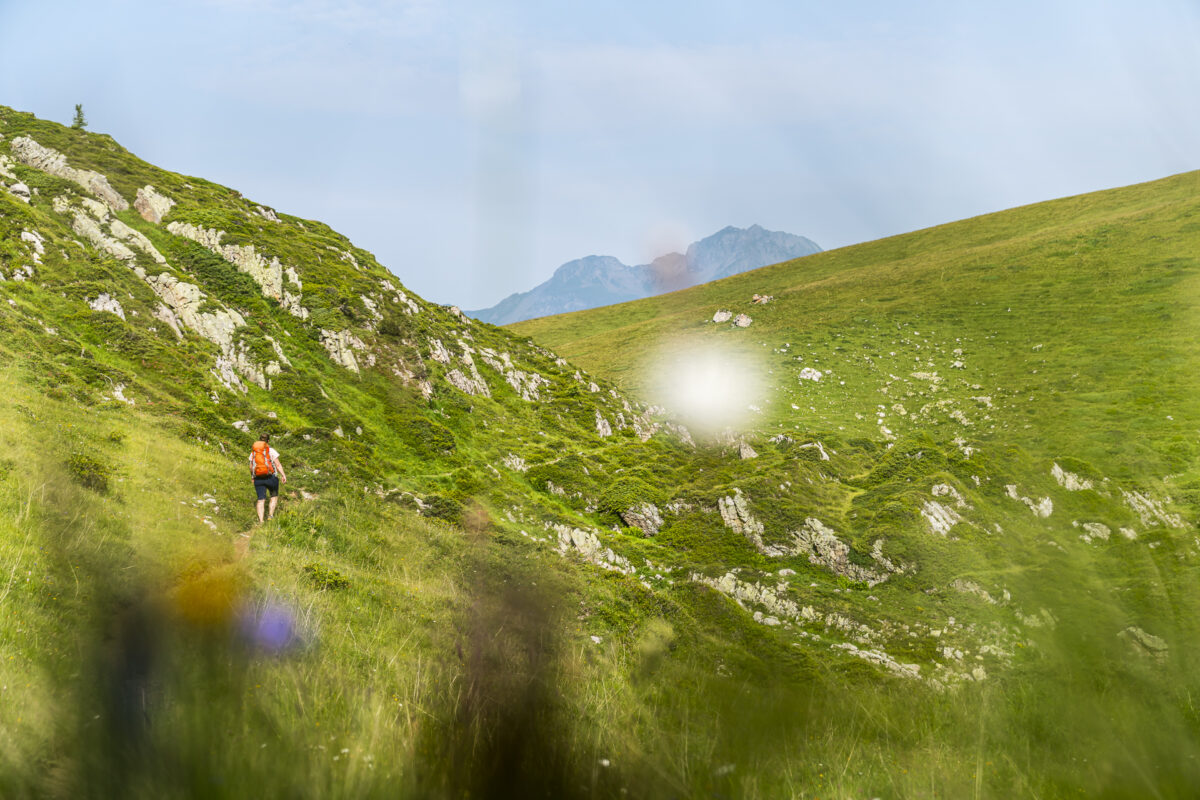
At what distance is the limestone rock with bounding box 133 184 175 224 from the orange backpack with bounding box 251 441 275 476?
2953cm

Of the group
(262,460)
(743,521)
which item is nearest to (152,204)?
(262,460)

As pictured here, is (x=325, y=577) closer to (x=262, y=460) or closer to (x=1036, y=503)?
(x=262, y=460)

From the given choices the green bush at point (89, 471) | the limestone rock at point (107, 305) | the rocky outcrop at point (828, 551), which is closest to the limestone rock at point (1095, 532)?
the rocky outcrop at point (828, 551)

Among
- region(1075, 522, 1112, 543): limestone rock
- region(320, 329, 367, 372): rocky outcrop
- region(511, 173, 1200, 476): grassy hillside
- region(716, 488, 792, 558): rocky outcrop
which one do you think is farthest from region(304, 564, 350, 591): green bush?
region(511, 173, 1200, 476): grassy hillside

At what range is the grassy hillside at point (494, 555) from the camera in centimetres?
394

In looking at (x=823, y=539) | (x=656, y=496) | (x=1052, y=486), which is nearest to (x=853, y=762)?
(x=823, y=539)

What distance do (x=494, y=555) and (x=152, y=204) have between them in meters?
34.8

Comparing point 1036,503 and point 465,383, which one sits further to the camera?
point 465,383

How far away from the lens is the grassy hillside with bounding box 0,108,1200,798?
12.9 feet

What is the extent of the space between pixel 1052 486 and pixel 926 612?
14.2 meters

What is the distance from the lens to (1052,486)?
2672 cm

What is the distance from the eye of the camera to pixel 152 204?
33.6m

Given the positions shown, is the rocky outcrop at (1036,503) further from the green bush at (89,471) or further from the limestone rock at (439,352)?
the limestone rock at (439,352)

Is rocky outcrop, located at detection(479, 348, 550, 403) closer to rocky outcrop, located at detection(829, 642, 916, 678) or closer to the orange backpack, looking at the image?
the orange backpack
